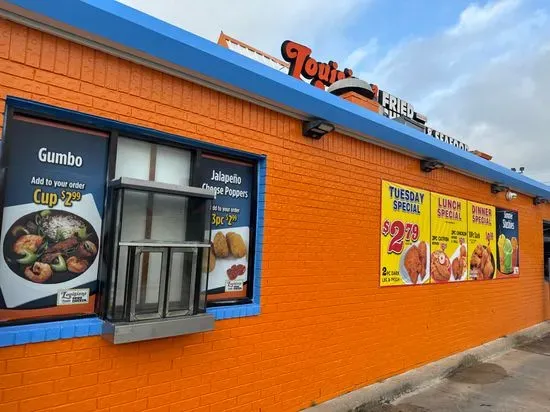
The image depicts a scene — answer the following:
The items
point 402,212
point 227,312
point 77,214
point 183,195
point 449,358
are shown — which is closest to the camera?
point 77,214

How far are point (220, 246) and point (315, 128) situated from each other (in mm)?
1731

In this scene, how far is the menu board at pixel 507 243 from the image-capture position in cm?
954

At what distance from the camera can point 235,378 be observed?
14.2 feet

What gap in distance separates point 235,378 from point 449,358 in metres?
4.61

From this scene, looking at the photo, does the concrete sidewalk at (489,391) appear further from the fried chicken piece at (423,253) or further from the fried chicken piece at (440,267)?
the fried chicken piece at (423,253)

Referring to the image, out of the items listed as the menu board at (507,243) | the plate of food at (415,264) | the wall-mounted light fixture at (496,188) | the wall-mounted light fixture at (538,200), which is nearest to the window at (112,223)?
the plate of food at (415,264)

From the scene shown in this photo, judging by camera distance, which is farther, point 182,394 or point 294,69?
point 294,69

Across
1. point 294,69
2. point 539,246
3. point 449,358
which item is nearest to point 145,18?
point 294,69

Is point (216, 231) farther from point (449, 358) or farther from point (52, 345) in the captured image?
point (449, 358)

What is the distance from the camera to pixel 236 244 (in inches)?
180

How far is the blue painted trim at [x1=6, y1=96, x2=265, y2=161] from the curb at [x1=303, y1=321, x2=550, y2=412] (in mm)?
3029

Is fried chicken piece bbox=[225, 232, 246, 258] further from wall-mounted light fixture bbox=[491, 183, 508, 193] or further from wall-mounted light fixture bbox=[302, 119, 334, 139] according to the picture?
wall-mounted light fixture bbox=[491, 183, 508, 193]

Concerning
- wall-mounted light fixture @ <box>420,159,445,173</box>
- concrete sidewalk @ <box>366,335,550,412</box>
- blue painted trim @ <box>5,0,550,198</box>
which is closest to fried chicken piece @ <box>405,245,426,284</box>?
wall-mounted light fixture @ <box>420,159,445,173</box>

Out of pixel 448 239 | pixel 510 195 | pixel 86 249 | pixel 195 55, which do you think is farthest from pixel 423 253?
pixel 86 249
